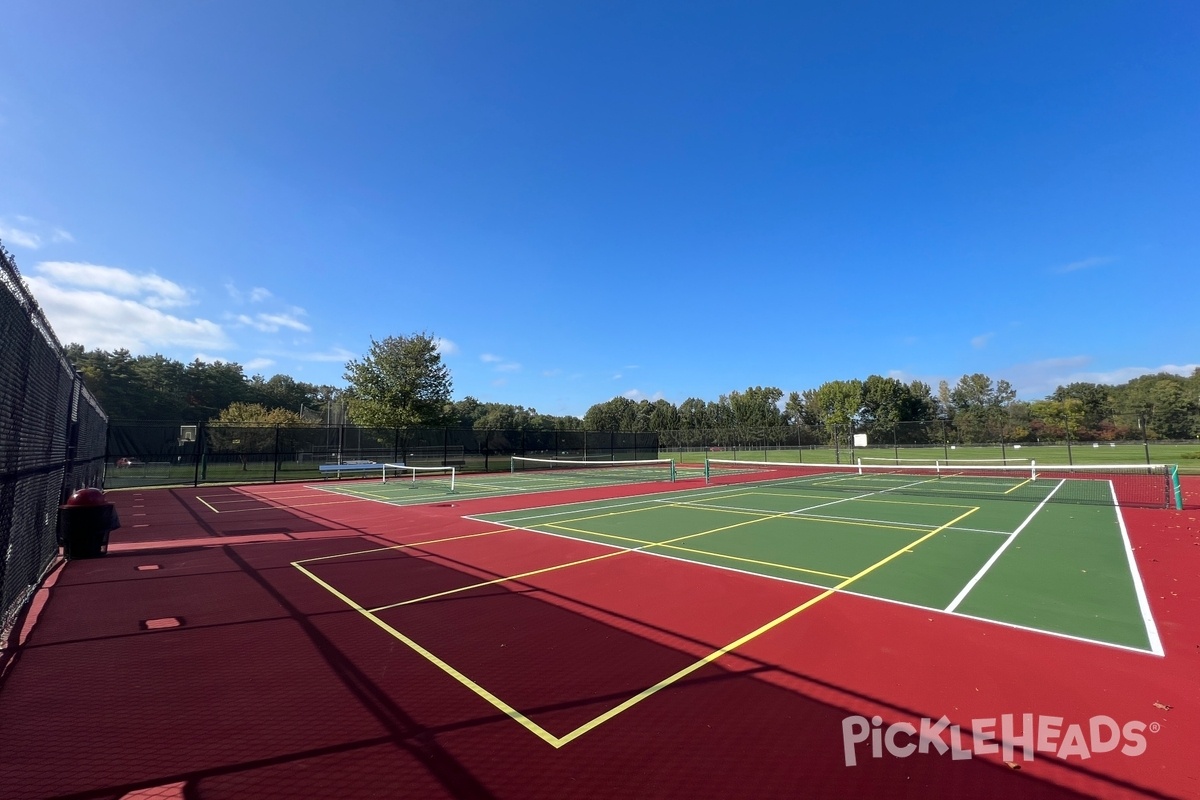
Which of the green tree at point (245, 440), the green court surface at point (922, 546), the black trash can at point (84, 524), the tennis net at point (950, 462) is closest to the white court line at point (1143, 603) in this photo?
the green court surface at point (922, 546)

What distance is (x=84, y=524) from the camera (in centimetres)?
930

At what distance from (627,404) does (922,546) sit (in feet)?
313

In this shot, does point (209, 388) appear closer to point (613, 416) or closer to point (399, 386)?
point (399, 386)

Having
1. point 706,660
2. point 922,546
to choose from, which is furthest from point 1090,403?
point 706,660

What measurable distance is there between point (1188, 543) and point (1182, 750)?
10.2 m

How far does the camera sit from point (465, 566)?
8875 millimetres

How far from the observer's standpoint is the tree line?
125 feet

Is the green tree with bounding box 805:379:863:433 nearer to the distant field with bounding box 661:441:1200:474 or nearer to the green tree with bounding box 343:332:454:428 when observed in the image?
the distant field with bounding box 661:441:1200:474

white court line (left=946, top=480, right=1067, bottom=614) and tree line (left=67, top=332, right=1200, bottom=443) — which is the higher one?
tree line (left=67, top=332, right=1200, bottom=443)

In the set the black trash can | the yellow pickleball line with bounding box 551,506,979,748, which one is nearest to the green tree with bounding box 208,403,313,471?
the black trash can

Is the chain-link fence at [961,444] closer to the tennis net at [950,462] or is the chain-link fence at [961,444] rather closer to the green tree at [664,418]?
the tennis net at [950,462]

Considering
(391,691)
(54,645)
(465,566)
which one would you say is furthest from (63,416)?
(391,691)

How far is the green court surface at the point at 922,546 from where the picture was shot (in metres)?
6.44

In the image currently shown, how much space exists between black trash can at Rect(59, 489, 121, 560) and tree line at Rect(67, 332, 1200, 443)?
28.6 meters
